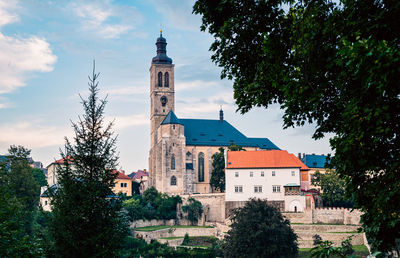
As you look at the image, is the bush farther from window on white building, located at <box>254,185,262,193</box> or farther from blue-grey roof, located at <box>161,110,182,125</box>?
blue-grey roof, located at <box>161,110,182,125</box>

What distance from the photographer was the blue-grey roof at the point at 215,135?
91500 millimetres

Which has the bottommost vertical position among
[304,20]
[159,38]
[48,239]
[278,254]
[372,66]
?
[278,254]

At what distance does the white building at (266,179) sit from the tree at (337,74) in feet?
171

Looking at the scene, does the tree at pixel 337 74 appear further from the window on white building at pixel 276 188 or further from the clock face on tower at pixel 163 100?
the clock face on tower at pixel 163 100

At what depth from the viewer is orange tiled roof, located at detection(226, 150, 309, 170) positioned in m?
65.4

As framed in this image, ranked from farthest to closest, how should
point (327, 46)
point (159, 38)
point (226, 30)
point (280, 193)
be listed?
point (159, 38)
point (280, 193)
point (226, 30)
point (327, 46)


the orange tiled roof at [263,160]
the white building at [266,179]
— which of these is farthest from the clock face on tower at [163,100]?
the white building at [266,179]

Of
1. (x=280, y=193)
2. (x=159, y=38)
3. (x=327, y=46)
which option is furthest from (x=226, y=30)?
(x=159, y=38)

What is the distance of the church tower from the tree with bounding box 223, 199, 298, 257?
176 feet

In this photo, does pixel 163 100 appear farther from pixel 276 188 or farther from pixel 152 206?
pixel 276 188

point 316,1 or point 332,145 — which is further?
point 316,1

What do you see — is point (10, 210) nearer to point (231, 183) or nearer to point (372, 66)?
point (372, 66)

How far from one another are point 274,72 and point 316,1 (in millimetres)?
2118

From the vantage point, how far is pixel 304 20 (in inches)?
464
